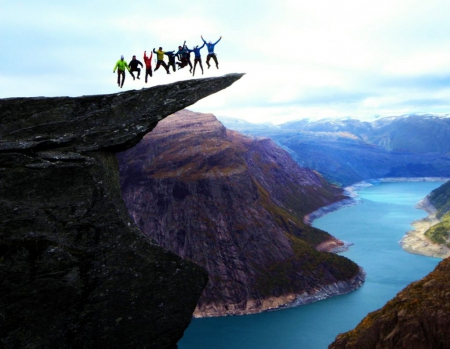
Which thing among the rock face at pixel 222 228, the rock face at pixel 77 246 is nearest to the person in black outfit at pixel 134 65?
the rock face at pixel 77 246

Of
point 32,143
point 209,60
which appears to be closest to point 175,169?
point 209,60

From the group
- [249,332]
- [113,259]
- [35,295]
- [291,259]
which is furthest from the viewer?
[291,259]

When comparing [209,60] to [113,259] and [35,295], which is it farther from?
[35,295]

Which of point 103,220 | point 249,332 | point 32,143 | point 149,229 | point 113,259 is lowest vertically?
point 249,332

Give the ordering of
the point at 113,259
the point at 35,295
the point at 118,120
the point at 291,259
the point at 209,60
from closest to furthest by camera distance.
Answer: the point at 35,295 < the point at 113,259 < the point at 118,120 < the point at 209,60 < the point at 291,259

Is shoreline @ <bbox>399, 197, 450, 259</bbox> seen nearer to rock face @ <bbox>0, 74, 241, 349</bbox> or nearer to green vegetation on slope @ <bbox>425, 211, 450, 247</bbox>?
green vegetation on slope @ <bbox>425, 211, 450, 247</bbox>

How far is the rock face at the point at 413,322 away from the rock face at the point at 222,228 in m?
82.5

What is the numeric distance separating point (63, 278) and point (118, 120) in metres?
9.47

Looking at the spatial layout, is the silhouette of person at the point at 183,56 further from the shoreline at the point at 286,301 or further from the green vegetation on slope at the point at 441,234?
the green vegetation on slope at the point at 441,234

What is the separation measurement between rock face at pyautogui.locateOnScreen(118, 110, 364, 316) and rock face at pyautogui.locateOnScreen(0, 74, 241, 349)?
4033 inches

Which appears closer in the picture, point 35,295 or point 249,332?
point 35,295

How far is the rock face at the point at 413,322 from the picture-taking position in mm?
34250

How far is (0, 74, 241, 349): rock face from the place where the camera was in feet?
58.6

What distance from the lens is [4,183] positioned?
1836 cm
